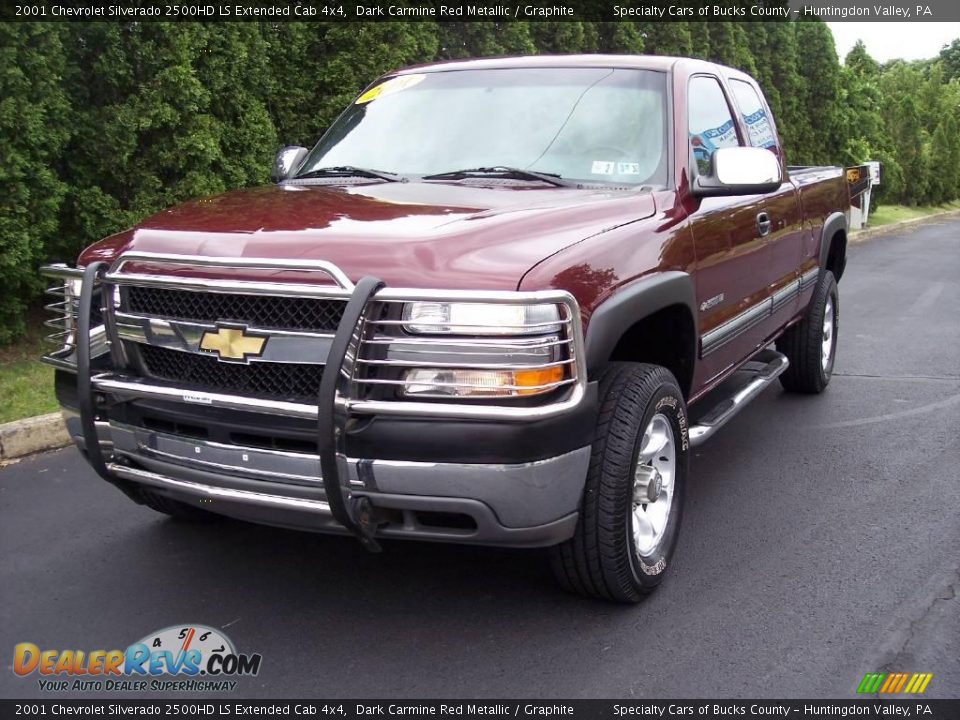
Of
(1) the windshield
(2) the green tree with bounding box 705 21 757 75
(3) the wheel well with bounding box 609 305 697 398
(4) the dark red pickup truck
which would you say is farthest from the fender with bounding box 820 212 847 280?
(2) the green tree with bounding box 705 21 757 75

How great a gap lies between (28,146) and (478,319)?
5.24 metres

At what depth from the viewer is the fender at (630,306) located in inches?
120

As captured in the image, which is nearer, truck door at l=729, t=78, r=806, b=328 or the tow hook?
the tow hook

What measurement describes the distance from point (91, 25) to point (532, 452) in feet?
19.7

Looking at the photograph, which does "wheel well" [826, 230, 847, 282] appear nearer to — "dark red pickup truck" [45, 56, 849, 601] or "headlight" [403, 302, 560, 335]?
"dark red pickup truck" [45, 56, 849, 601]

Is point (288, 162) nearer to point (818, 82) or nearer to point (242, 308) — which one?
point (242, 308)

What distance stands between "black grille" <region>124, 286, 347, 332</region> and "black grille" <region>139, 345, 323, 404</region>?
0.41 ft

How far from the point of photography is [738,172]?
3.84 m

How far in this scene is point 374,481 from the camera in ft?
9.21

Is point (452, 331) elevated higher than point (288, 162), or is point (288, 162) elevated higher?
point (288, 162)

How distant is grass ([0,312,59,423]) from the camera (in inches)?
229

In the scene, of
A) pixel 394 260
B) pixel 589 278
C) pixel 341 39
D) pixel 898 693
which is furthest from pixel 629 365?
pixel 341 39

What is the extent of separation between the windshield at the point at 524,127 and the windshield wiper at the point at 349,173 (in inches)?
2.1

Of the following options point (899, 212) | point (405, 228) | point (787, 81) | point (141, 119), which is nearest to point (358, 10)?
point (141, 119)
